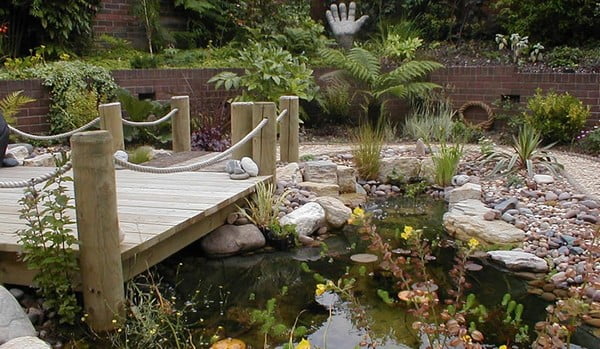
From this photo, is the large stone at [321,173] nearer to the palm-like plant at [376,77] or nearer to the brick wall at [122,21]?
the palm-like plant at [376,77]

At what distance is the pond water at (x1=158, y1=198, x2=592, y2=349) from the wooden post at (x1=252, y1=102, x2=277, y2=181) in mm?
830

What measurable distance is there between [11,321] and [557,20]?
371 inches

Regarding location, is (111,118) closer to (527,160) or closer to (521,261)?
(521,261)

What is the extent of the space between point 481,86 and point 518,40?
0.99m

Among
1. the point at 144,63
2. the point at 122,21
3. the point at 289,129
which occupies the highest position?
the point at 122,21

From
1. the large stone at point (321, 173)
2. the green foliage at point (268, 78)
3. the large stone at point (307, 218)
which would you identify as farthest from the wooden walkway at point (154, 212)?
the green foliage at point (268, 78)

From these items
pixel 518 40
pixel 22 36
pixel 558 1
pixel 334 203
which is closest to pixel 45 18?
pixel 22 36

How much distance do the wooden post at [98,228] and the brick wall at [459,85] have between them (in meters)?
4.66

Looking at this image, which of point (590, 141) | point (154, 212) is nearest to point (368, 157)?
point (590, 141)

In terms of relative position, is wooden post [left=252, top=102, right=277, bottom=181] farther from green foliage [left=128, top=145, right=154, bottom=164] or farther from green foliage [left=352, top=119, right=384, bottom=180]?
green foliage [left=352, top=119, right=384, bottom=180]

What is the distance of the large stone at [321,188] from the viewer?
5.82 m

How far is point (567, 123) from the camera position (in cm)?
763

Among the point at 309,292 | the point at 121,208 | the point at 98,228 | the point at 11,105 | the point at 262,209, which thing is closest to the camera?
the point at 98,228

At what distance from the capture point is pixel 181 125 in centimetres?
660
